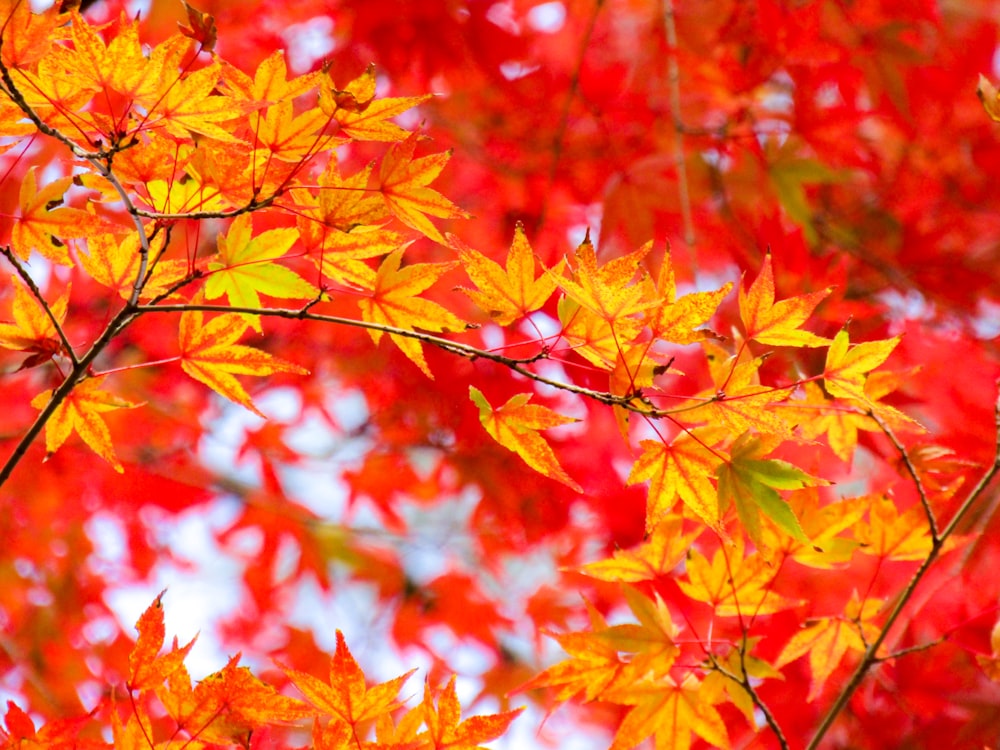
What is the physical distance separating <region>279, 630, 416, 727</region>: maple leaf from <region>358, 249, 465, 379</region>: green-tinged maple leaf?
0.68 ft

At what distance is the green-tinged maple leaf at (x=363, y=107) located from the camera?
55 centimetres

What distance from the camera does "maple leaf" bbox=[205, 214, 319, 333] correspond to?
0.61 metres

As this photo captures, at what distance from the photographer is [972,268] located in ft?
6.20

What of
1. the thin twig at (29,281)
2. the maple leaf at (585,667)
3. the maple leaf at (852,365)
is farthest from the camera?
the maple leaf at (585,667)

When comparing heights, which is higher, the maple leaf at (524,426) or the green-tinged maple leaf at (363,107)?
the green-tinged maple leaf at (363,107)

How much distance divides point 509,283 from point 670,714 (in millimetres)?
397

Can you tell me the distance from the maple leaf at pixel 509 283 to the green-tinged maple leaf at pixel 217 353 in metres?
0.17

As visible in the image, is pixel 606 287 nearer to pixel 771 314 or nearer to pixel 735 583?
pixel 771 314

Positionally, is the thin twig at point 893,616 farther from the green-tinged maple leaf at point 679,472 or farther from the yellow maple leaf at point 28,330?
the yellow maple leaf at point 28,330

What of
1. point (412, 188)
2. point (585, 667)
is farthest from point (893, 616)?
point (412, 188)

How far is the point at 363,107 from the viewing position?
56 cm

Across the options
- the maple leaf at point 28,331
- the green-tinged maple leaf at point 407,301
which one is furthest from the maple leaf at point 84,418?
the green-tinged maple leaf at point 407,301

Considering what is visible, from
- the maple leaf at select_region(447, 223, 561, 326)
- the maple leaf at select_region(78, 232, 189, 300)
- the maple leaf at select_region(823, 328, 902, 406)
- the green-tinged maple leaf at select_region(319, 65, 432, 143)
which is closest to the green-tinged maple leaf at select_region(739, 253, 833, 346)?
the maple leaf at select_region(823, 328, 902, 406)

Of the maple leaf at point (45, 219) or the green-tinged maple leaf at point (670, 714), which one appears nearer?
the maple leaf at point (45, 219)
